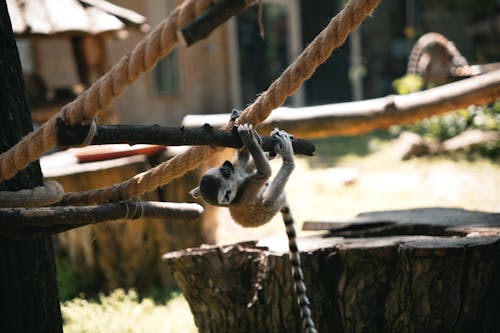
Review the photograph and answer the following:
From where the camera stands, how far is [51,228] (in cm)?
230

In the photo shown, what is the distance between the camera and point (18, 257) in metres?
2.50

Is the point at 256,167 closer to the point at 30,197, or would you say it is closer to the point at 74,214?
the point at 74,214

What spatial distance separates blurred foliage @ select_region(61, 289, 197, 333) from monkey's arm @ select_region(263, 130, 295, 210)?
204 centimetres

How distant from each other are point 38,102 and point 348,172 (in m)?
4.80

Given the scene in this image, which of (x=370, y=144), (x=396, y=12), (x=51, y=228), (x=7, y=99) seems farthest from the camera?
(x=396, y=12)

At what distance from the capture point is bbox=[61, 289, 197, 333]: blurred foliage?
4.39 m

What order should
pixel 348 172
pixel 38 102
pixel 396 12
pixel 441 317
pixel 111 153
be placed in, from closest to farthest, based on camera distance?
pixel 441 317 → pixel 111 153 → pixel 38 102 → pixel 348 172 → pixel 396 12

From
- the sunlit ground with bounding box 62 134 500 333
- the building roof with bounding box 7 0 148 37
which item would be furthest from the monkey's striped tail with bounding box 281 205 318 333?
the building roof with bounding box 7 0 148 37

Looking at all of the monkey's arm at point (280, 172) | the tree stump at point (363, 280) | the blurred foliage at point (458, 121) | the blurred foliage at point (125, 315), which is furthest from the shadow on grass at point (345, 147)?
the monkey's arm at point (280, 172)

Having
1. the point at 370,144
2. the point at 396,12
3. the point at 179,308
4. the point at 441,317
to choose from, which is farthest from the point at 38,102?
the point at 396,12

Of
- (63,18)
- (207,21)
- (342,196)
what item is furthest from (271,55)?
(207,21)

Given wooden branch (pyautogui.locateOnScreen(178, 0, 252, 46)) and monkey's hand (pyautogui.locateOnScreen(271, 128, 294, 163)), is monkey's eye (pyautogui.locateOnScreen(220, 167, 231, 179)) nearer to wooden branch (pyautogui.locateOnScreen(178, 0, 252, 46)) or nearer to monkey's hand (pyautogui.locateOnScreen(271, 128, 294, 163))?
monkey's hand (pyautogui.locateOnScreen(271, 128, 294, 163))

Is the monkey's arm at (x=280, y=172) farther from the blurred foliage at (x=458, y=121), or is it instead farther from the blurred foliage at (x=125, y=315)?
the blurred foliage at (x=458, y=121)

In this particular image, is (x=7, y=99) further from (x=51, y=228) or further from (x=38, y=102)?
(x=38, y=102)
